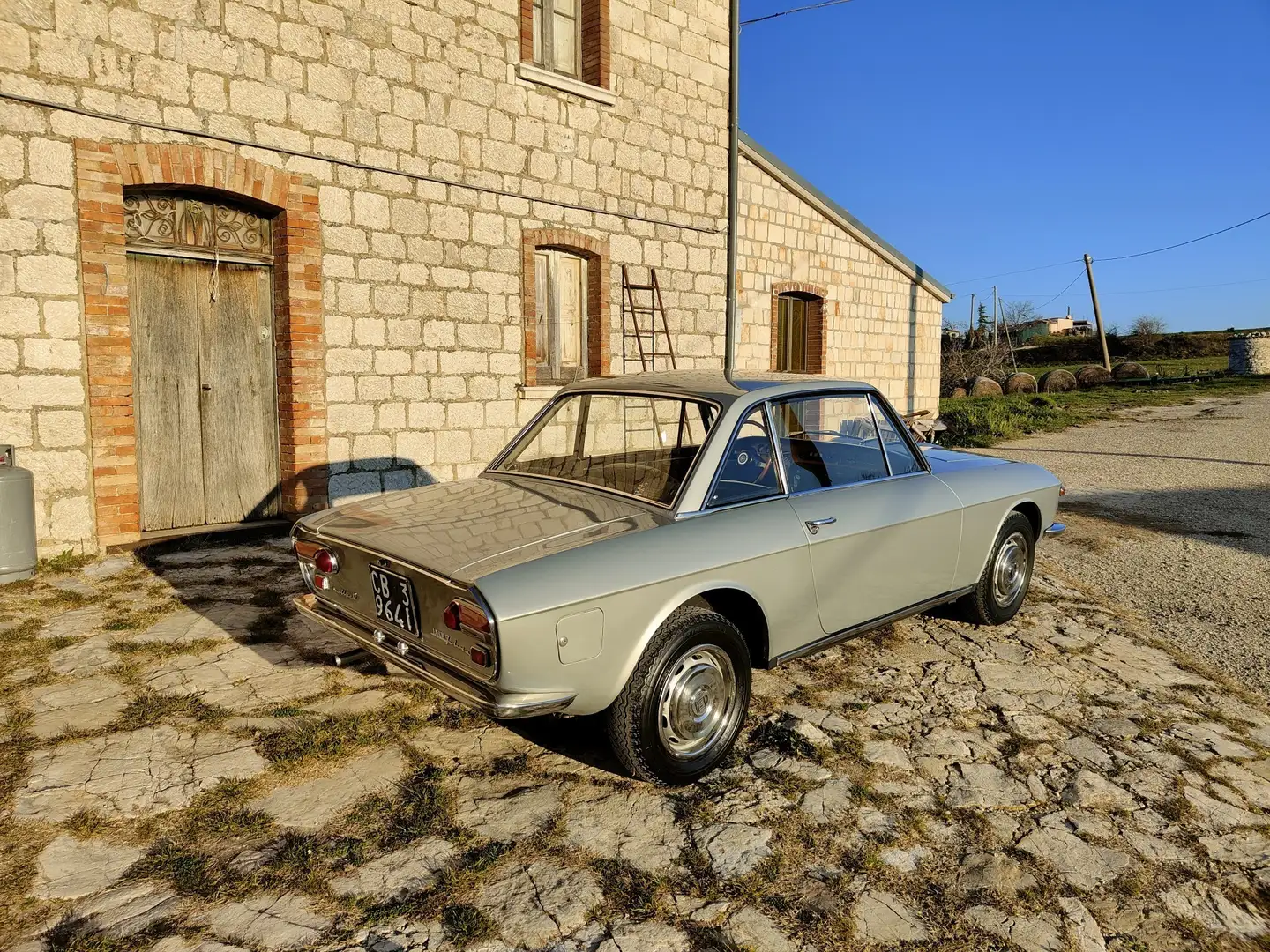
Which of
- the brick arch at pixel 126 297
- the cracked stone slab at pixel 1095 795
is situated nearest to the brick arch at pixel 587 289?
the brick arch at pixel 126 297

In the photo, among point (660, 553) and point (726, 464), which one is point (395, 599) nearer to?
point (660, 553)

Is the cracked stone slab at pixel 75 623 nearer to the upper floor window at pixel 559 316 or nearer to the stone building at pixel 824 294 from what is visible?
the upper floor window at pixel 559 316

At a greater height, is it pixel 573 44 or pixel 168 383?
pixel 573 44

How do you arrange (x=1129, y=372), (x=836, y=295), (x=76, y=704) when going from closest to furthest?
(x=76, y=704)
(x=836, y=295)
(x=1129, y=372)

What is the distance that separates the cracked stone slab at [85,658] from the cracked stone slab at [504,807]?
2.17 m

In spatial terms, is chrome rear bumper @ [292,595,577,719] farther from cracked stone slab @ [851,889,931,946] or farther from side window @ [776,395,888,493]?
side window @ [776,395,888,493]

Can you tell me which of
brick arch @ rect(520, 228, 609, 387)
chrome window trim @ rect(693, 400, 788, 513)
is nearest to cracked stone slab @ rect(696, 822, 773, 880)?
chrome window trim @ rect(693, 400, 788, 513)

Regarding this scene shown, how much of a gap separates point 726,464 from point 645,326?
21.2 ft

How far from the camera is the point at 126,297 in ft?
19.4

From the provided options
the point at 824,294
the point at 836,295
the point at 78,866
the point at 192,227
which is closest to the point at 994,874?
the point at 78,866

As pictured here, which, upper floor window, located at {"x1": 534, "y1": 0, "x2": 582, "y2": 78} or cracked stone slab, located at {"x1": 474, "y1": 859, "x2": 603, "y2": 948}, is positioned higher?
upper floor window, located at {"x1": 534, "y1": 0, "x2": 582, "y2": 78}

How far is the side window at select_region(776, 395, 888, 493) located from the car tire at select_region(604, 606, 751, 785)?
→ 2.75ft

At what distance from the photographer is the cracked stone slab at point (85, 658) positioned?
13.0ft

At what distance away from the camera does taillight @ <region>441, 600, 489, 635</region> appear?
2504 millimetres
